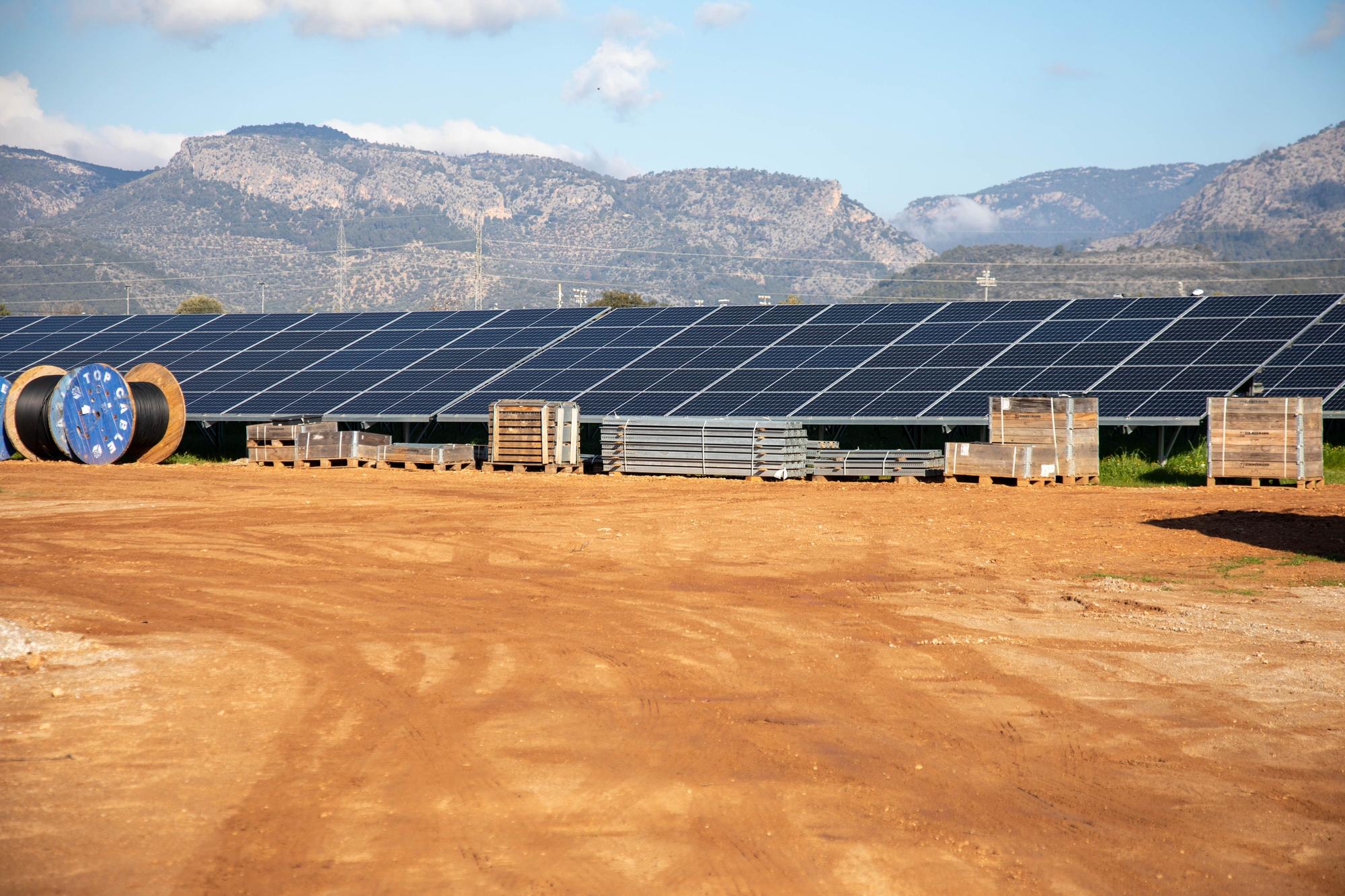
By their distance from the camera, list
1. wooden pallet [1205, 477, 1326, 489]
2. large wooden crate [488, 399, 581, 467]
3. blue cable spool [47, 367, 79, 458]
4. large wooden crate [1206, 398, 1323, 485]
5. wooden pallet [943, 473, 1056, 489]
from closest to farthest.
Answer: large wooden crate [1206, 398, 1323, 485], wooden pallet [1205, 477, 1326, 489], wooden pallet [943, 473, 1056, 489], large wooden crate [488, 399, 581, 467], blue cable spool [47, 367, 79, 458]

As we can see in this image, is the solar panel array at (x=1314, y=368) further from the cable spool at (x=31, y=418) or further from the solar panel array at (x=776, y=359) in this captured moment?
the cable spool at (x=31, y=418)

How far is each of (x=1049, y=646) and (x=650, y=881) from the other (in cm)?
620

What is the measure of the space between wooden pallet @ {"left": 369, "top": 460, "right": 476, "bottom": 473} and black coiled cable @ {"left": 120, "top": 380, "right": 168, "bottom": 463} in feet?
20.2

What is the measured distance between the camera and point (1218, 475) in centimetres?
2653

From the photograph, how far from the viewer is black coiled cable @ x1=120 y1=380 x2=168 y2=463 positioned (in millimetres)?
34156

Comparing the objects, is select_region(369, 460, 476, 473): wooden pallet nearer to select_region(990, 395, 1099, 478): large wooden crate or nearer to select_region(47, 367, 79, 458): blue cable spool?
select_region(47, 367, 79, 458): blue cable spool

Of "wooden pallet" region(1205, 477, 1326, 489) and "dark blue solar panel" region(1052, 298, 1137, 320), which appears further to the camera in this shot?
"dark blue solar panel" region(1052, 298, 1137, 320)

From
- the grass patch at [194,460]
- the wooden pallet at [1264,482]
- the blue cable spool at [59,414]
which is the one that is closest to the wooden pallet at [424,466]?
the grass patch at [194,460]

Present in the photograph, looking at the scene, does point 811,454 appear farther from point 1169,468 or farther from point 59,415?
point 59,415

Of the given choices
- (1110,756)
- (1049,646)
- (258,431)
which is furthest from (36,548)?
(258,431)

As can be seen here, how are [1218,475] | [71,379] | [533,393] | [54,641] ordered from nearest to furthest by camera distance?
[54,641] → [1218,475] → [71,379] → [533,393]

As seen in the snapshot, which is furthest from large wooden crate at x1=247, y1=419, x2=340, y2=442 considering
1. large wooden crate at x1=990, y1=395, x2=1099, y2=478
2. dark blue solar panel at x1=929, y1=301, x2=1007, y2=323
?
large wooden crate at x1=990, y1=395, x2=1099, y2=478

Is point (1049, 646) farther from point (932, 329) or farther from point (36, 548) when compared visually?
point (932, 329)

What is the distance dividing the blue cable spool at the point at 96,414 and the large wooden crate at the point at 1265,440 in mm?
26455
